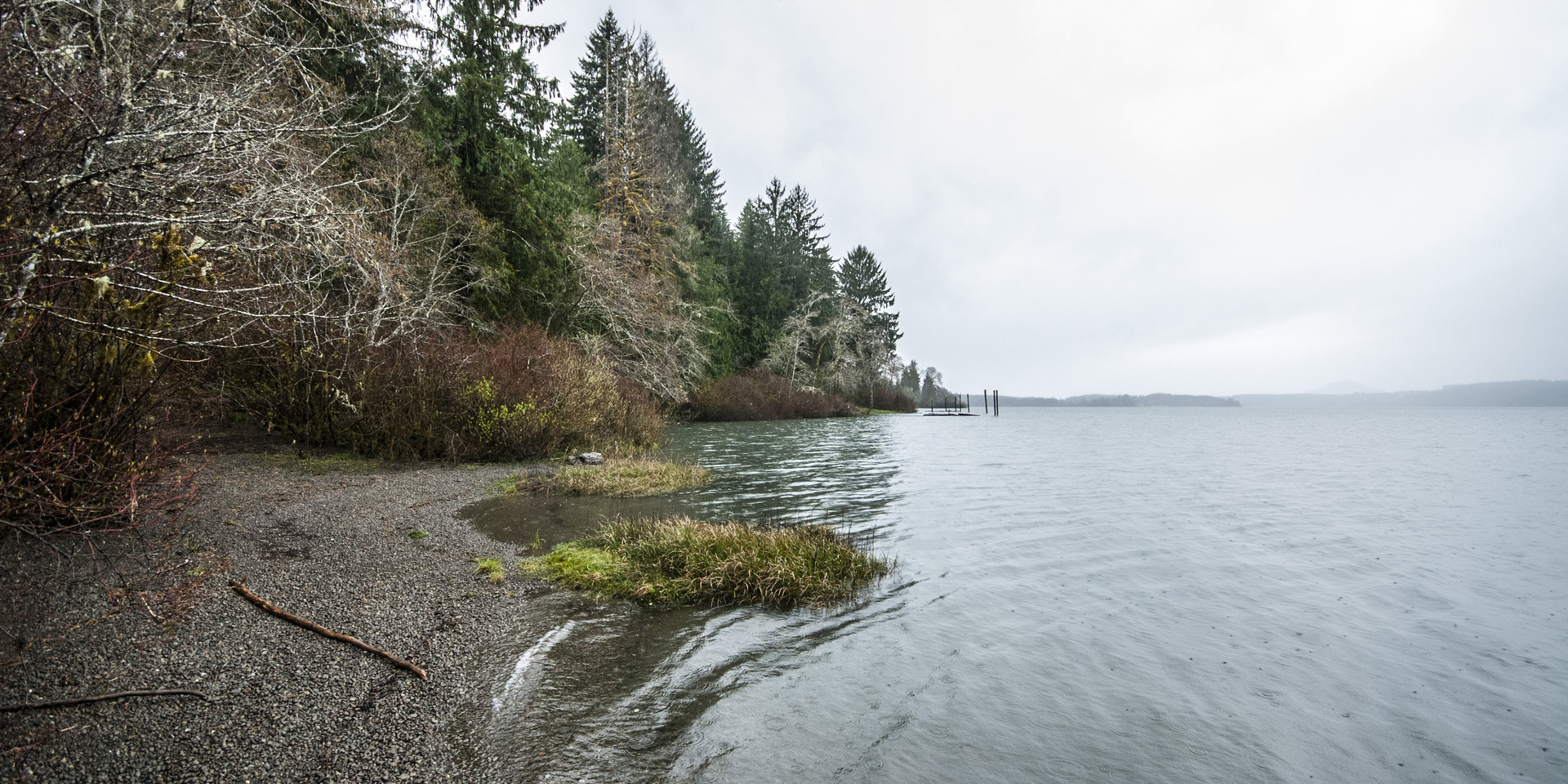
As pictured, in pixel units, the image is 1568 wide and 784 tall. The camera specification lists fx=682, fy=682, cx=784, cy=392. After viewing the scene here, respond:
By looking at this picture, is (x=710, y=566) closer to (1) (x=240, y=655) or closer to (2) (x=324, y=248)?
(1) (x=240, y=655)

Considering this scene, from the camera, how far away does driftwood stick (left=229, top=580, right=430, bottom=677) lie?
5.05 metres

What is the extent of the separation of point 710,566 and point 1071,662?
148 inches

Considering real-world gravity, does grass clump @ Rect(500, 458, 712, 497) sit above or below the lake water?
above

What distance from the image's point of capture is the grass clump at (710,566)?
7.43 metres

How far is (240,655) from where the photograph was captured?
484cm

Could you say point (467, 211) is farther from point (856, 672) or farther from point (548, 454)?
point (856, 672)

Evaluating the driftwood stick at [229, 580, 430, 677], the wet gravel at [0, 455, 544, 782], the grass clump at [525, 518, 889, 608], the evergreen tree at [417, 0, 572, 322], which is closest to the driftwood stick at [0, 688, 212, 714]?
the wet gravel at [0, 455, 544, 782]

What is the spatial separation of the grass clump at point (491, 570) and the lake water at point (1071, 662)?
0.85 meters

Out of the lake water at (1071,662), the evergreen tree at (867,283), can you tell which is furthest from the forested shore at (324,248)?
the evergreen tree at (867,283)

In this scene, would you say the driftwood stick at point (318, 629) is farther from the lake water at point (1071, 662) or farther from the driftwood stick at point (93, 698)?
the driftwood stick at point (93, 698)

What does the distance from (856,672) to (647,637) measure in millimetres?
1919

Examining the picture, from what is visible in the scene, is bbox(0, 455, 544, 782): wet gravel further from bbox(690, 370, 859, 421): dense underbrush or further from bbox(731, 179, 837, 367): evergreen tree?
bbox(731, 179, 837, 367): evergreen tree

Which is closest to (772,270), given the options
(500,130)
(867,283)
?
(867,283)

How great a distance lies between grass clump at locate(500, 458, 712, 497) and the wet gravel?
512cm
